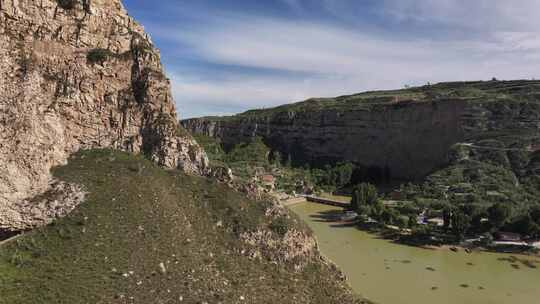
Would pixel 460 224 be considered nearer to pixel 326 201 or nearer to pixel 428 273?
pixel 428 273

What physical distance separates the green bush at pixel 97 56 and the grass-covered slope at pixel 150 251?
20.4ft

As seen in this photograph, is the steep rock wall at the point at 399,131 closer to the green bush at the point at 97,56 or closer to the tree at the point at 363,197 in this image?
the tree at the point at 363,197

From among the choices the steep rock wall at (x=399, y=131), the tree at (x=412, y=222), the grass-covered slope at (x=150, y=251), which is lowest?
the tree at (x=412, y=222)

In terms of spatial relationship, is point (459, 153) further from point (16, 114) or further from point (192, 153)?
point (16, 114)

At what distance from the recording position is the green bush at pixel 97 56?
2736 cm

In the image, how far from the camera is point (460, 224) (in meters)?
50.7

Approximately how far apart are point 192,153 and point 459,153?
72.4m

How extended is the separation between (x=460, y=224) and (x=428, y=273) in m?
14.0

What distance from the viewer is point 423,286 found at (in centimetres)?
3588

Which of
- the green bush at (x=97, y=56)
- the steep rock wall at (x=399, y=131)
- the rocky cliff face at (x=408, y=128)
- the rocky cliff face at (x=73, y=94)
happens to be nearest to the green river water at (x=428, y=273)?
the rocky cliff face at (x=73, y=94)

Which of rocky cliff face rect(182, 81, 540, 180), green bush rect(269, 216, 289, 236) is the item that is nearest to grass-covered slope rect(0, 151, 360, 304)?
green bush rect(269, 216, 289, 236)

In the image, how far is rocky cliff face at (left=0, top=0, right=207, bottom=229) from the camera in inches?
878

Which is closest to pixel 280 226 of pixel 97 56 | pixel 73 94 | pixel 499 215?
pixel 73 94

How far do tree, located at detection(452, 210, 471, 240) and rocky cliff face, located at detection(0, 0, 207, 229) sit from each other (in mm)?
36372
